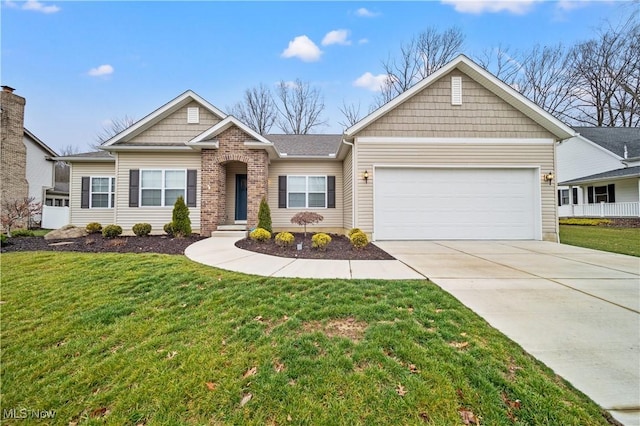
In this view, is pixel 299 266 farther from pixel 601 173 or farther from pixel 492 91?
pixel 601 173

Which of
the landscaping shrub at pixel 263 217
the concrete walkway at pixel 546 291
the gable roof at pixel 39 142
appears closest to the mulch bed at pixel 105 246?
the concrete walkway at pixel 546 291

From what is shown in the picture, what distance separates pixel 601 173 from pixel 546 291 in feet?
72.0

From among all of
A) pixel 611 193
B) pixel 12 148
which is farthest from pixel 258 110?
pixel 611 193

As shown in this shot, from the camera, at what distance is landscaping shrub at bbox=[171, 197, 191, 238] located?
945 cm

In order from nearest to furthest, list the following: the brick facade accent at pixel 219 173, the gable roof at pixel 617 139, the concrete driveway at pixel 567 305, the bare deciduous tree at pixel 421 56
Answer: the concrete driveway at pixel 567 305 → the brick facade accent at pixel 219 173 → the gable roof at pixel 617 139 → the bare deciduous tree at pixel 421 56

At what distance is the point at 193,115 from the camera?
11.5 metres

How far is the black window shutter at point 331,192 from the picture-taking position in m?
11.9

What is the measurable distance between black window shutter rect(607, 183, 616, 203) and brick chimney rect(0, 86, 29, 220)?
35.9 metres

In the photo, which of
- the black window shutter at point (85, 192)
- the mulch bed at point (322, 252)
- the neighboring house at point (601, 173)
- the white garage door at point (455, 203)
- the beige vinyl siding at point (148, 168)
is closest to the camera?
the mulch bed at point (322, 252)

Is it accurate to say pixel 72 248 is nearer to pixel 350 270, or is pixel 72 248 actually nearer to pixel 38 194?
pixel 350 270

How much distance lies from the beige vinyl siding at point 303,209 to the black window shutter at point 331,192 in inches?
5.5

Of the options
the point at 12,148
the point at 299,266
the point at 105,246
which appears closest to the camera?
the point at 299,266

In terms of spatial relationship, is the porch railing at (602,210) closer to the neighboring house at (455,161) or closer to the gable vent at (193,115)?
the neighboring house at (455,161)

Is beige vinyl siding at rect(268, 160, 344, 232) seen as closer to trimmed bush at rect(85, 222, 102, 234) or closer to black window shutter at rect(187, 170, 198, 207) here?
black window shutter at rect(187, 170, 198, 207)
